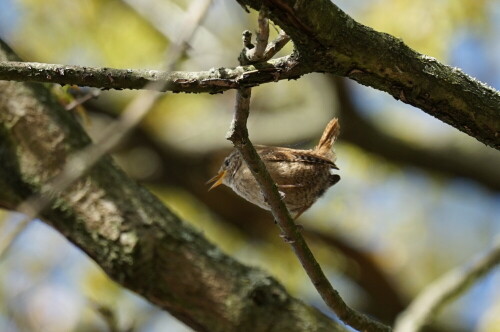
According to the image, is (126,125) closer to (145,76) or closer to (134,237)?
(145,76)

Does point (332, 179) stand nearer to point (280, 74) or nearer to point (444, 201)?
point (280, 74)

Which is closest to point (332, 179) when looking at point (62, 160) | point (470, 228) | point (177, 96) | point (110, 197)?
point (110, 197)

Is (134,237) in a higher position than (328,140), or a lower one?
lower

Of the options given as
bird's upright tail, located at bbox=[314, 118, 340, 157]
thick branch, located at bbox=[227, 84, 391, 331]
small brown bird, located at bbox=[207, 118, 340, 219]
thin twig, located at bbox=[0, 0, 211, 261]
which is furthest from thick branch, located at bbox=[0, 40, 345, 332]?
thin twig, located at bbox=[0, 0, 211, 261]

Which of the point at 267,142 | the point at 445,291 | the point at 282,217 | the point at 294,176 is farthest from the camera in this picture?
the point at 267,142

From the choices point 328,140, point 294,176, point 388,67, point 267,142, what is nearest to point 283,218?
point 388,67

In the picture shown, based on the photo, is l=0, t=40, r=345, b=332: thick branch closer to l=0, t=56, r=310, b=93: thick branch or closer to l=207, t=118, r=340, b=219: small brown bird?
l=207, t=118, r=340, b=219: small brown bird
